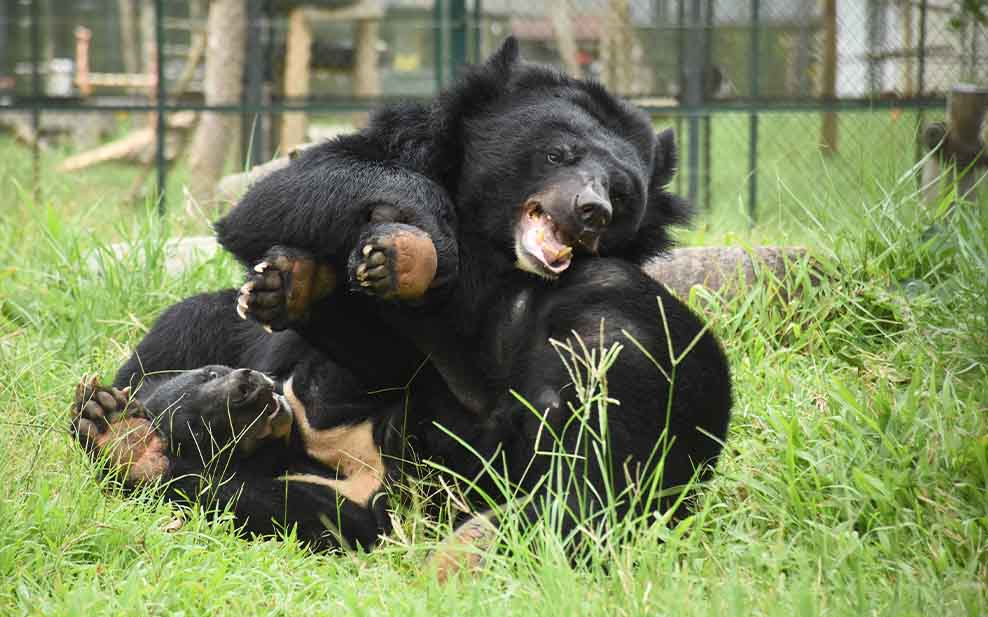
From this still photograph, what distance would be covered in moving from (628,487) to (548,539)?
0.26 meters

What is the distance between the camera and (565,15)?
34.3ft

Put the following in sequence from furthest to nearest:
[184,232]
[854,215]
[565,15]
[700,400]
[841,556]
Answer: [565,15] < [184,232] < [854,215] < [700,400] < [841,556]

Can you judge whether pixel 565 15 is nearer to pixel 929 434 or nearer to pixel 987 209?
pixel 987 209

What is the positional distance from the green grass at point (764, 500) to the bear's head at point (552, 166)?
48 cm

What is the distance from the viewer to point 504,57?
396 centimetres

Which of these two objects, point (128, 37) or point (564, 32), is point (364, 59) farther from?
point (128, 37)

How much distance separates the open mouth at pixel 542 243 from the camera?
346cm

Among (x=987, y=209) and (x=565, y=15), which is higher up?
(x=565, y=15)

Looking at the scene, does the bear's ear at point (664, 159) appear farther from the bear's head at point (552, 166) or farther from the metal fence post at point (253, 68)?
the metal fence post at point (253, 68)

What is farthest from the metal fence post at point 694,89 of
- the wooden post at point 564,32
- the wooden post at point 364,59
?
the wooden post at point 364,59

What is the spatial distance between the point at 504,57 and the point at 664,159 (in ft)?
2.11

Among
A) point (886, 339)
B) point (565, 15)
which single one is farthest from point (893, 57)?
point (886, 339)

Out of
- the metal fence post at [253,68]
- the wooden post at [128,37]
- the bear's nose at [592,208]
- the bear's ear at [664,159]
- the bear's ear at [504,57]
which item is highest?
the wooden post at [128,37]

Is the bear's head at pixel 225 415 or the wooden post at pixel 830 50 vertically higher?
the wooden post at pixel 830 50
